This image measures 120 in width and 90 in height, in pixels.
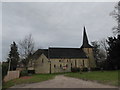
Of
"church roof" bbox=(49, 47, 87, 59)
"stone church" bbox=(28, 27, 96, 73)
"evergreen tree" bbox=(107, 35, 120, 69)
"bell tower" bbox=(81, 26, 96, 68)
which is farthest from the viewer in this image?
"bell tower" bbox=(81, 26, 96, 68)

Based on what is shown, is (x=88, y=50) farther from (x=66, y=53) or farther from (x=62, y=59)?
(x=62, y=59)

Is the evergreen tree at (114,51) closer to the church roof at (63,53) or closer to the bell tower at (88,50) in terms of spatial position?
the bell tower at (88,50)

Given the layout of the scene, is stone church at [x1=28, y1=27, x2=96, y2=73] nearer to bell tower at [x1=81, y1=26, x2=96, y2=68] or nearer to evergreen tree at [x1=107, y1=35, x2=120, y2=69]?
bell tower at [x1=81, y1=26, x2=96, y2=68]

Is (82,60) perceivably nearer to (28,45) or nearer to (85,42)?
(85,42)

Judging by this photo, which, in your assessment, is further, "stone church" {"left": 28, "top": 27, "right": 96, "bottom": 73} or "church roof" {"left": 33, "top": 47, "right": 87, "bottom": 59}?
"church roof" {"left": 33, "top": 47, "right": 87, "bottom": 59}

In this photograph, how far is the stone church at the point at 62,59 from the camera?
57.6m

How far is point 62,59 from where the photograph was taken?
61625 mm

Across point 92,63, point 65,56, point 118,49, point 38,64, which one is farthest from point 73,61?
point 118,49

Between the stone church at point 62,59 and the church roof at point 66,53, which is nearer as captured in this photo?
the stone church at point 62,59

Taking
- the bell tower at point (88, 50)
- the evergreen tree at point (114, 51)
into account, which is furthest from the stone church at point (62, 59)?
the evergreen tree at point (114, 51)

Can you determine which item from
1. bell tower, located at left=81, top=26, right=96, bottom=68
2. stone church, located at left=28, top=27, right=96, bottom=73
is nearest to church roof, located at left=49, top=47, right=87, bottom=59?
stone church, located at left=28, top=27, right=96, bottom=73

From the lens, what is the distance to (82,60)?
209ft

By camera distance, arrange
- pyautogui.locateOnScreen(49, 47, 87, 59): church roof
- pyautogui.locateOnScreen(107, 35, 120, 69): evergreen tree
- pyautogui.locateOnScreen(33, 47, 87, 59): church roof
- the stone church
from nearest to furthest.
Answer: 1. pyautogui.locateOnScreen(107, 35, 120, 69): evergreen tree
2. the stone church
3. pyautogui.locateOnScreen(33, 47, 87, 59): church roof
4. pyautogui.locateOnScreen(49, 47, 87, 59): church roof

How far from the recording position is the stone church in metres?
57.6
